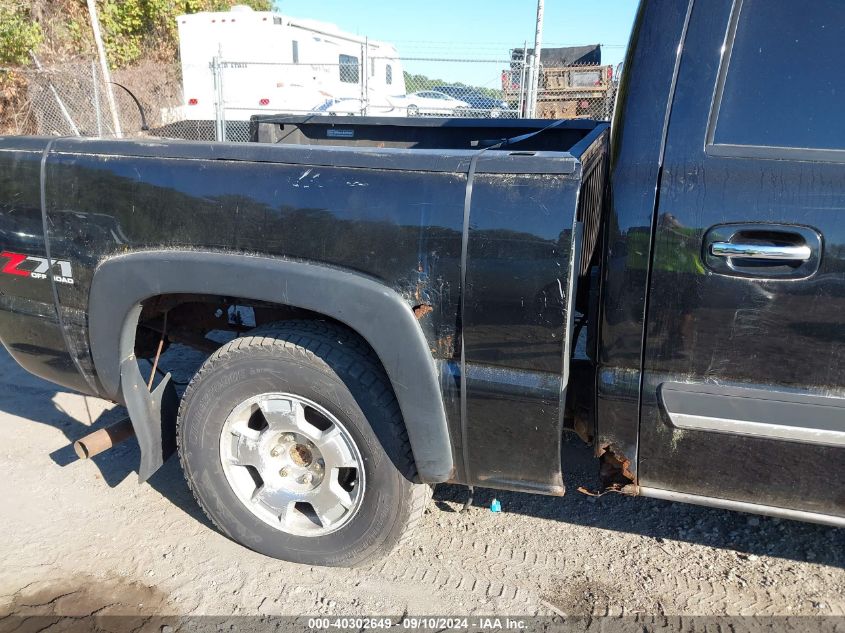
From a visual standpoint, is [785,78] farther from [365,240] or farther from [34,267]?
[34,267]

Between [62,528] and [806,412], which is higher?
[806,412]

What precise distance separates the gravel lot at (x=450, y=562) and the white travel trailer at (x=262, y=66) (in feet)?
34.7

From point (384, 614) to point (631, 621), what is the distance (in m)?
0.88

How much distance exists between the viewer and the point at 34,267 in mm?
2617

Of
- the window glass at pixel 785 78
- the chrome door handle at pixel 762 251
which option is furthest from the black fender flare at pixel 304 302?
the window glass at pixel 785 78

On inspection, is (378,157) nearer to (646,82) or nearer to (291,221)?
(291,221)

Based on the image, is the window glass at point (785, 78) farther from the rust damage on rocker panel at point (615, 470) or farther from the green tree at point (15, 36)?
the green tree at point (15, 36)

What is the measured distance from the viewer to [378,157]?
213cm

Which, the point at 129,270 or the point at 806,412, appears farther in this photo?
the point at 129,270

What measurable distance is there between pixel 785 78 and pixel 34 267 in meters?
2.69

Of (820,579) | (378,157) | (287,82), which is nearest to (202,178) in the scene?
(378,157)

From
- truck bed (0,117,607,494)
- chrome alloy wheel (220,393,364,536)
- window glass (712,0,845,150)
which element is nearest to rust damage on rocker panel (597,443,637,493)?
truck bed (0,117,607,494)

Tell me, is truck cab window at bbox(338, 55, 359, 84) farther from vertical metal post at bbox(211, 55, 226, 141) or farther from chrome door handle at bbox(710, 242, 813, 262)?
chrome door handle at bbox(710, 242, 813, 262)

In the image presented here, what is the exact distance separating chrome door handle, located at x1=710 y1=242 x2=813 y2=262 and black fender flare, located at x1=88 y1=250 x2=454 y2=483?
35.8 inches
